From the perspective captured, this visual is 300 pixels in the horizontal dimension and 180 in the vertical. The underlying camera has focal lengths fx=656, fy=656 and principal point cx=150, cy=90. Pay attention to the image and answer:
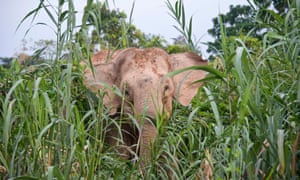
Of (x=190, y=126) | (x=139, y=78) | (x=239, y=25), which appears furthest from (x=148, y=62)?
(x=190, y=126)

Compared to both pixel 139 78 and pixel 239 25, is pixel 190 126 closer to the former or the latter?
pixel 239 25

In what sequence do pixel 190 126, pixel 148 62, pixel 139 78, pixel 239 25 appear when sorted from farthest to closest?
pixel 148 62 < pixel 139 78 < pixel 239 25 < pixel 190 126

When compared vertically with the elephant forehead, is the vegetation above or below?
below

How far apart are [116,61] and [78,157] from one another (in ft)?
11.2

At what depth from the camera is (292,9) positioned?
377 centimetres

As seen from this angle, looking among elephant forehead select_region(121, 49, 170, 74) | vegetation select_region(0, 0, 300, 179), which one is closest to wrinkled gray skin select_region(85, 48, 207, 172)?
elephant forehead select_region(121, 49, 170, 74)

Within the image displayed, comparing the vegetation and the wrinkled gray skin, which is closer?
the vegetation

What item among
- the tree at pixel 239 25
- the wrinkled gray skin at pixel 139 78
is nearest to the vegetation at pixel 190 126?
the tree at pixel 239 25

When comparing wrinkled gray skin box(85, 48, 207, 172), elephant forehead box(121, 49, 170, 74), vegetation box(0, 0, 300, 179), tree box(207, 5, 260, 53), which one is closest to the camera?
vegetation box(0, 0, 300, 179)

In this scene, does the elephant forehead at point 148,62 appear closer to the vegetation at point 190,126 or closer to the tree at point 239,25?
the tree at point 239,25

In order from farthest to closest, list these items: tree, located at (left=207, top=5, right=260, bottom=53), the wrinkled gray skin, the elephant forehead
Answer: the elephant forehead
the wrinkled gray skin
tree, located at (left=207, top=5, right=260, bottom=53)

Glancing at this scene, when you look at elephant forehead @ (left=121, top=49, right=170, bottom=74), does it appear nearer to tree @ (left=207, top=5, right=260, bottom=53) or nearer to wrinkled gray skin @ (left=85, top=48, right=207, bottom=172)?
wrinkled gray skin @ (left=85, top=48, right=207, bottom=172)

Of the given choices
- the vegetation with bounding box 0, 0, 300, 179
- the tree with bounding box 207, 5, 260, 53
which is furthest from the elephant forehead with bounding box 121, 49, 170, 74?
the vegetation with bounding box 0, 0, 300, 179

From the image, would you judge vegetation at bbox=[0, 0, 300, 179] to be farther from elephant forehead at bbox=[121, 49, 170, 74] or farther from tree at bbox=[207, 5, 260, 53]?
elephant forehead at bbox=[121, 49, 170, 74]
